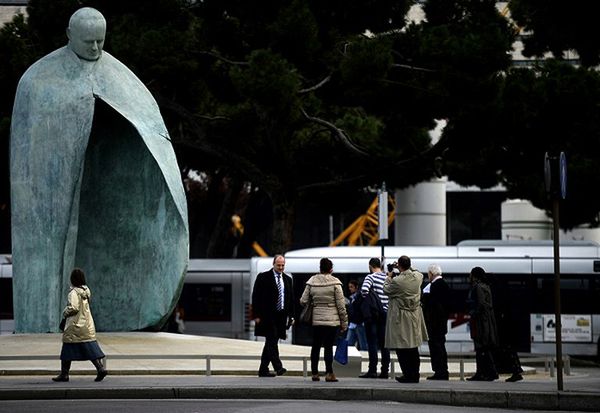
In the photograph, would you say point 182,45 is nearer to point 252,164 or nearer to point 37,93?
point 252,164

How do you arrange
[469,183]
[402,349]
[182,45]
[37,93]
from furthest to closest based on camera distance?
Result: [469,183] < [182,45] < [37,93] < [402,349]

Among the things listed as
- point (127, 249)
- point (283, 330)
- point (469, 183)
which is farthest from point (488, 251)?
point (283, 330)

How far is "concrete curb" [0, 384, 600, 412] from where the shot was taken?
15.5 meters

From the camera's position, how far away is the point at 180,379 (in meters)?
18.0

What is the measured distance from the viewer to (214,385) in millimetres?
16578

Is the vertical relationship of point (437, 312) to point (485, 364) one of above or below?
above

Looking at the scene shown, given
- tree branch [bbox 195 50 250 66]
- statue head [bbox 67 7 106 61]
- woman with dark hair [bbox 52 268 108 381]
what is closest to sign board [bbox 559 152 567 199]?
woman with dark hair [bbox 52 268 108 381]

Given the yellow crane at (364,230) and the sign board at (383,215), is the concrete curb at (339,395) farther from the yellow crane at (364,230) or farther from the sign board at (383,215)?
the yellow crane at (364,230)

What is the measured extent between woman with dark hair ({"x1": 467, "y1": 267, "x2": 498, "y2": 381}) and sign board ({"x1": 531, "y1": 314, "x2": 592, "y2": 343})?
501 inches

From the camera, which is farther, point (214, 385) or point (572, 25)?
point (572, 25)

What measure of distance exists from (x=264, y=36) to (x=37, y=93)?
557 inches

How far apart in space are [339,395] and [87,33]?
795 centimetres

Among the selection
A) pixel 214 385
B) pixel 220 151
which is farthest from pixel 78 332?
pixel 220 151

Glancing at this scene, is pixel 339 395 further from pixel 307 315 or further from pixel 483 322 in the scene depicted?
pixel 483 322
